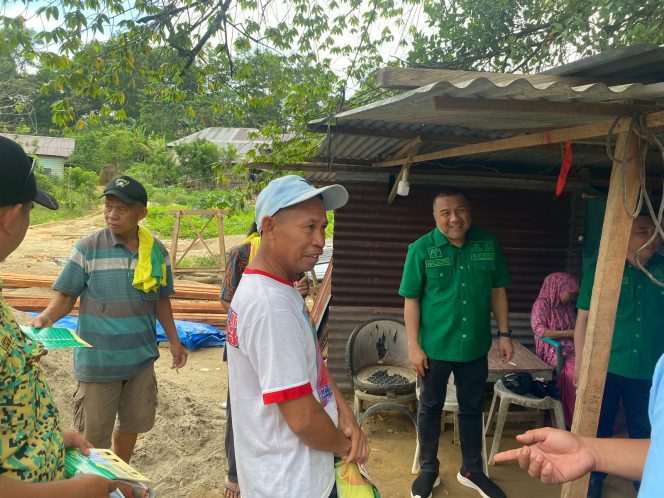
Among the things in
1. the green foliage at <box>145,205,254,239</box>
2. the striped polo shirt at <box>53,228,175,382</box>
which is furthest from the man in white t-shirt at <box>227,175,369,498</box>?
the green foliage at <box>145,205,254,239</box>

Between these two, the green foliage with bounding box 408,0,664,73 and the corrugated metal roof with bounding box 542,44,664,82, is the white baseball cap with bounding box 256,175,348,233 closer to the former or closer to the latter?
the corrugated metal roof with bounding box 542,44,664,82

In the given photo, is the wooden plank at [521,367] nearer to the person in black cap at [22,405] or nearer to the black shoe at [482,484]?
the black shoe at [482,484]

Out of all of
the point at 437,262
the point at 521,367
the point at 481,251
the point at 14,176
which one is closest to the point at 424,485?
the point at 521,367

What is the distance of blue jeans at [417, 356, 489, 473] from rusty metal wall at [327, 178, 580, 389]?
231 centimetres

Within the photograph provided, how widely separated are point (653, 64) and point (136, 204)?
3.22 metres

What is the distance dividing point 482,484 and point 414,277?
1558 mm

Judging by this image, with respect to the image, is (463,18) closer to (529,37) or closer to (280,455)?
(529,37)

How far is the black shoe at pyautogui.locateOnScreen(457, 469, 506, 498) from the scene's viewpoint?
355 cm

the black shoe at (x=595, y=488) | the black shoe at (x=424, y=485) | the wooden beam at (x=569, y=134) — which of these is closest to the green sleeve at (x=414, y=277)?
the wooden beam at (x=569, y=134)

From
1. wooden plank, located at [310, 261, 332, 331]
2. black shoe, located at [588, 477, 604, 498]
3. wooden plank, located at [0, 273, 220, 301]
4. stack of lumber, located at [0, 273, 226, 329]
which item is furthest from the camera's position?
wooden plank, located at [0, 273, 220, 301]

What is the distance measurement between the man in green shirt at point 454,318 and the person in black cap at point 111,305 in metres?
1.79

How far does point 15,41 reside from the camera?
450 centimetres

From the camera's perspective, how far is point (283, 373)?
60.9 inches

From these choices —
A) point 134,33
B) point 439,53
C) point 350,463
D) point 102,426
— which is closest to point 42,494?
point 350,463
